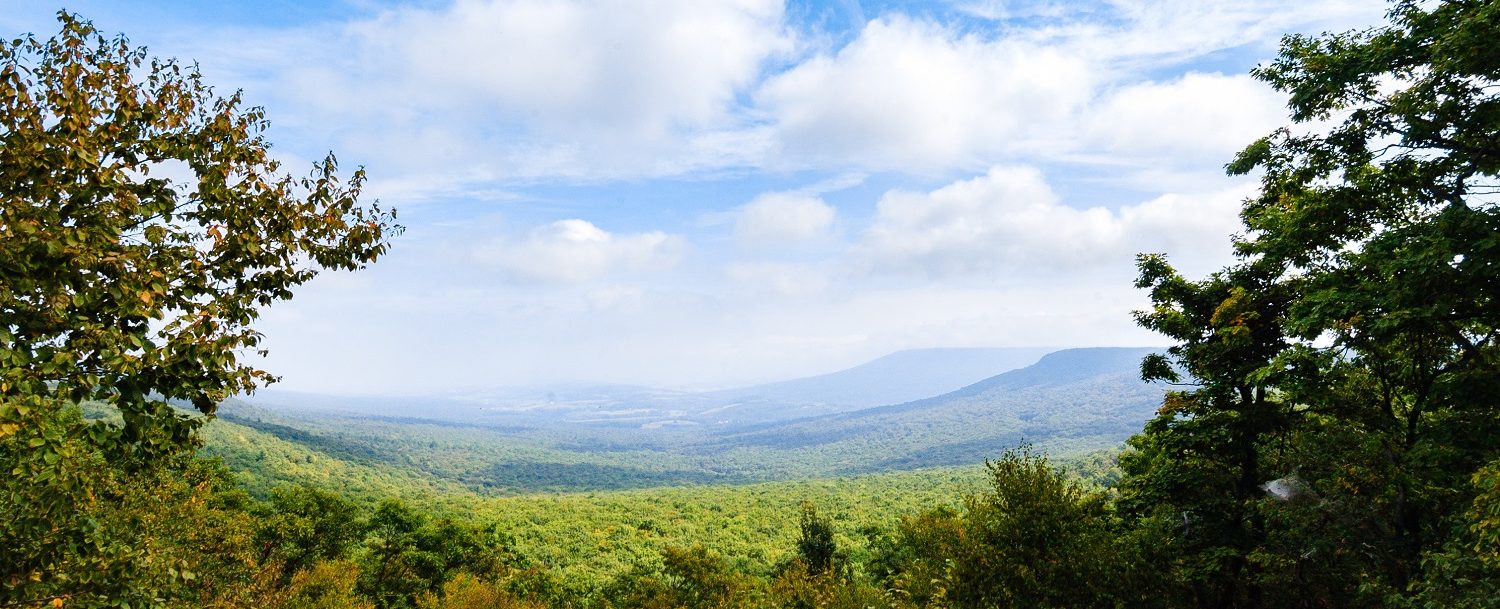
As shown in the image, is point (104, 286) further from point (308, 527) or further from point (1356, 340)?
point (308, 527)

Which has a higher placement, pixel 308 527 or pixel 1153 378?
pixel 1153 378

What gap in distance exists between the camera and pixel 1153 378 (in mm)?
20812

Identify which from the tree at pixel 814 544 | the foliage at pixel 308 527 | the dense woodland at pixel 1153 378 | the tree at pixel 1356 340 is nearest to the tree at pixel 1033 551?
the dense woodland at pixel 1153 378

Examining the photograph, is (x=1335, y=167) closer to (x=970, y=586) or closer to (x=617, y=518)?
(x=970, y=586)

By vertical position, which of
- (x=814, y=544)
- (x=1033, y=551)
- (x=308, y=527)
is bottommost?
(x=814, y=544)

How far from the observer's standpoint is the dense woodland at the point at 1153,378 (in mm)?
5504


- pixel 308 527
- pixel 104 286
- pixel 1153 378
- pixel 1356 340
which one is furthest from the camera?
pixel 308 527

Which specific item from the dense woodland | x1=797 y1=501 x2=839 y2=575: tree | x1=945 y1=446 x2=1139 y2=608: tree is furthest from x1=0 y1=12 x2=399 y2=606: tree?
x1=797 y1=501 x2=839 y2=575: tree

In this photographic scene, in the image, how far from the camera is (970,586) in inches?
641

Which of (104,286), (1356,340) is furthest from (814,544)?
(104,286)

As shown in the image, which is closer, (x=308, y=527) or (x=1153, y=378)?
(x=1153, y=378)

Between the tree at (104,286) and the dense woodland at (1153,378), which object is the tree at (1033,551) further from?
the tree at (104,286)

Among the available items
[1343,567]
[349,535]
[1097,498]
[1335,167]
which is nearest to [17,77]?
[1335,167]

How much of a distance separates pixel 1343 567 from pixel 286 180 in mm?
→ 24201
